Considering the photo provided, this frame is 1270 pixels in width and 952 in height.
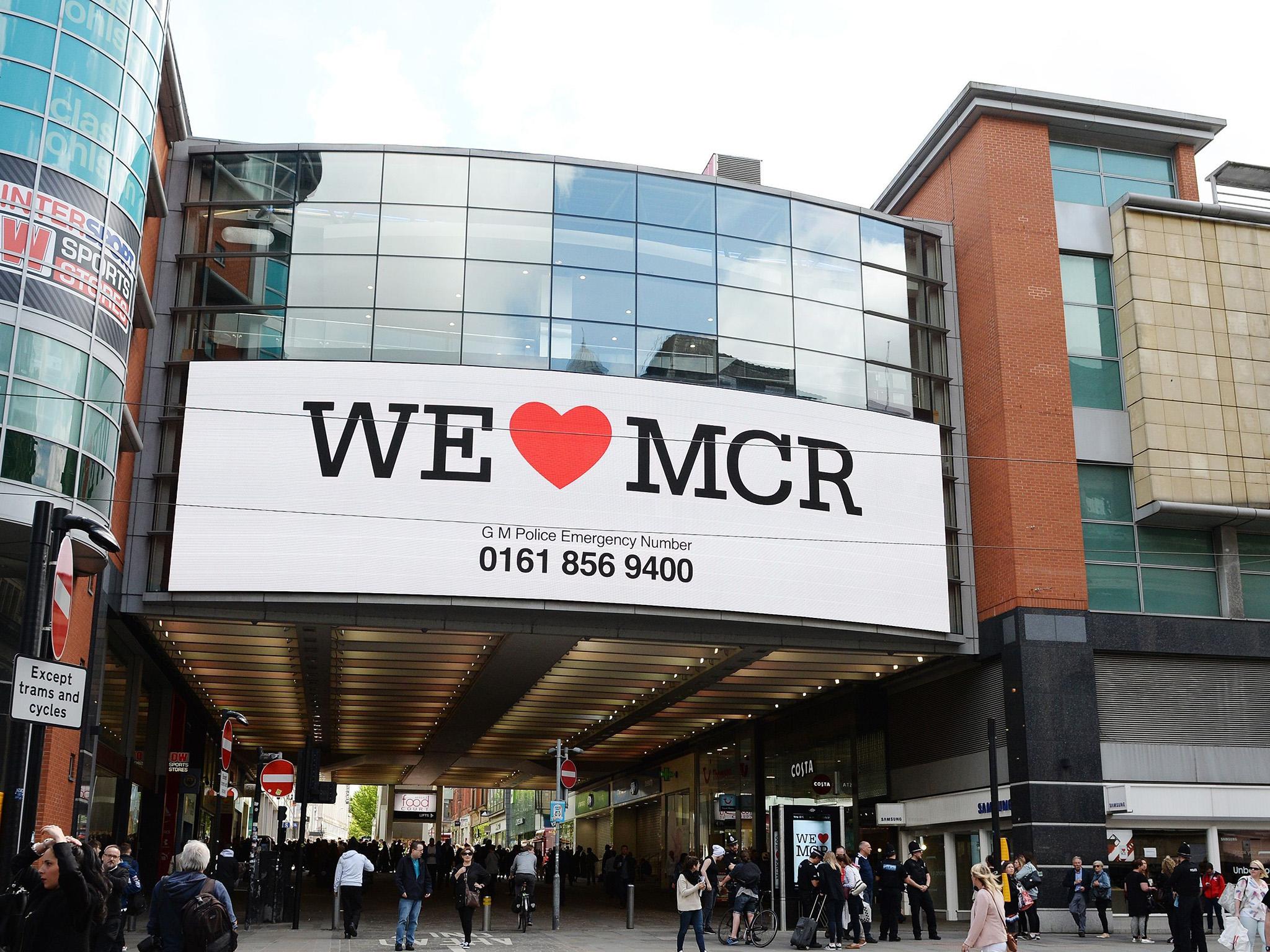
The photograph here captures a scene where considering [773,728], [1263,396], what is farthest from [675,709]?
[1263,396]

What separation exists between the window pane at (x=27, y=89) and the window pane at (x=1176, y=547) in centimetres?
2463

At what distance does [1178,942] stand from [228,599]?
60.4 ft

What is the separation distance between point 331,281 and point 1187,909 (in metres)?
20.9

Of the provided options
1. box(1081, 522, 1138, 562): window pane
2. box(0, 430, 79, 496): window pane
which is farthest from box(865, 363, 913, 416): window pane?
box(0, 430, 79, 496): window pane

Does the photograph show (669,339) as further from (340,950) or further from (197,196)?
(340,950)

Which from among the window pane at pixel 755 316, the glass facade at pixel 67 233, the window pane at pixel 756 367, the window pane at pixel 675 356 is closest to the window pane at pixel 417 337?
the window pane at pixel 675 356

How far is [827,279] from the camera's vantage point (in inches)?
1212

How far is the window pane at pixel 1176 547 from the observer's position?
2934 centimetres

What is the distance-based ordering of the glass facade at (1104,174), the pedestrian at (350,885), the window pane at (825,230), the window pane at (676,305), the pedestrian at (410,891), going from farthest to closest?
the glass facade at (1104,174) < the window pane at (825,230) < the window pane at (676,305) < the pedestrian at (350,885) < the pedestrian at (410,891)

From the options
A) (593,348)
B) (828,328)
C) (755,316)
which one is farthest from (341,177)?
(828,328)

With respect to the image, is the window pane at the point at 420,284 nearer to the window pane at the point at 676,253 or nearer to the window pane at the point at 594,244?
the window pane at the point at 594,244

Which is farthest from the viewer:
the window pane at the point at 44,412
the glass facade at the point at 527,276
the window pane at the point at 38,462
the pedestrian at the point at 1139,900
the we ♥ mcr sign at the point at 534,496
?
the glass facade at the point at 527,276

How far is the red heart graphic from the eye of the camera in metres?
26.8

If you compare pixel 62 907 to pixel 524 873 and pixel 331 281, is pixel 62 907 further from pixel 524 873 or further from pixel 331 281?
pixel 331 281
